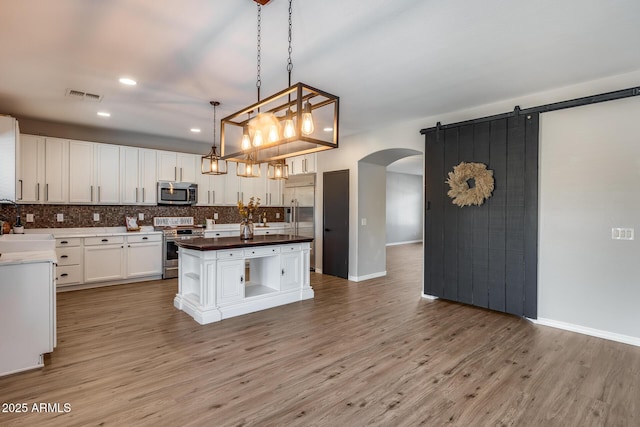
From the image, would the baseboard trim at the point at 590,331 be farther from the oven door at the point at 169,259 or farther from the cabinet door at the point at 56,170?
the cabinet door at the point at 56,170

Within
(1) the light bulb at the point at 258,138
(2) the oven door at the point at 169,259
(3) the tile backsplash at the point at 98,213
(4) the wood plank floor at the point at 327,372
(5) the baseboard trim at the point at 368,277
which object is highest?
(1) the light bulb at the point at 258,138

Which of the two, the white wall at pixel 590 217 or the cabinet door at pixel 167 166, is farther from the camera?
the cabinet door at pixel 167 166

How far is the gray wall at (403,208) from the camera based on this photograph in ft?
39.8

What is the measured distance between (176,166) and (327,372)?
17.3ft

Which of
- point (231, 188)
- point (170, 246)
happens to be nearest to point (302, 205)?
point (231, 188)

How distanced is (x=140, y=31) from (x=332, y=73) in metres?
1.75

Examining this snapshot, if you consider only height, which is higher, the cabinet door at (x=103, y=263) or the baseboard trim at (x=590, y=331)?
the cabinet door at (x=103, y=263)

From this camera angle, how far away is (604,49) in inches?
111

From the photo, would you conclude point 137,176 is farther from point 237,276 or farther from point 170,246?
point 237,276

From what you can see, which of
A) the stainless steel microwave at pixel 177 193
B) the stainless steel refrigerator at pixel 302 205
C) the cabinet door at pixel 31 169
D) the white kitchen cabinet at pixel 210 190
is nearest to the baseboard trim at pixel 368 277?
the stainless steel refrigerator at pixel 302 205

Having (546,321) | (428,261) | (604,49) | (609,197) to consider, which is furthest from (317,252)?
(604,49)

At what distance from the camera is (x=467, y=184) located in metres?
4.47

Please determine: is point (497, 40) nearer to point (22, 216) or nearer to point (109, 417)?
point (109, 417)

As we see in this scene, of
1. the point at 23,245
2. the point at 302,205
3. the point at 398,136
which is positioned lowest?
the point at 23,245
